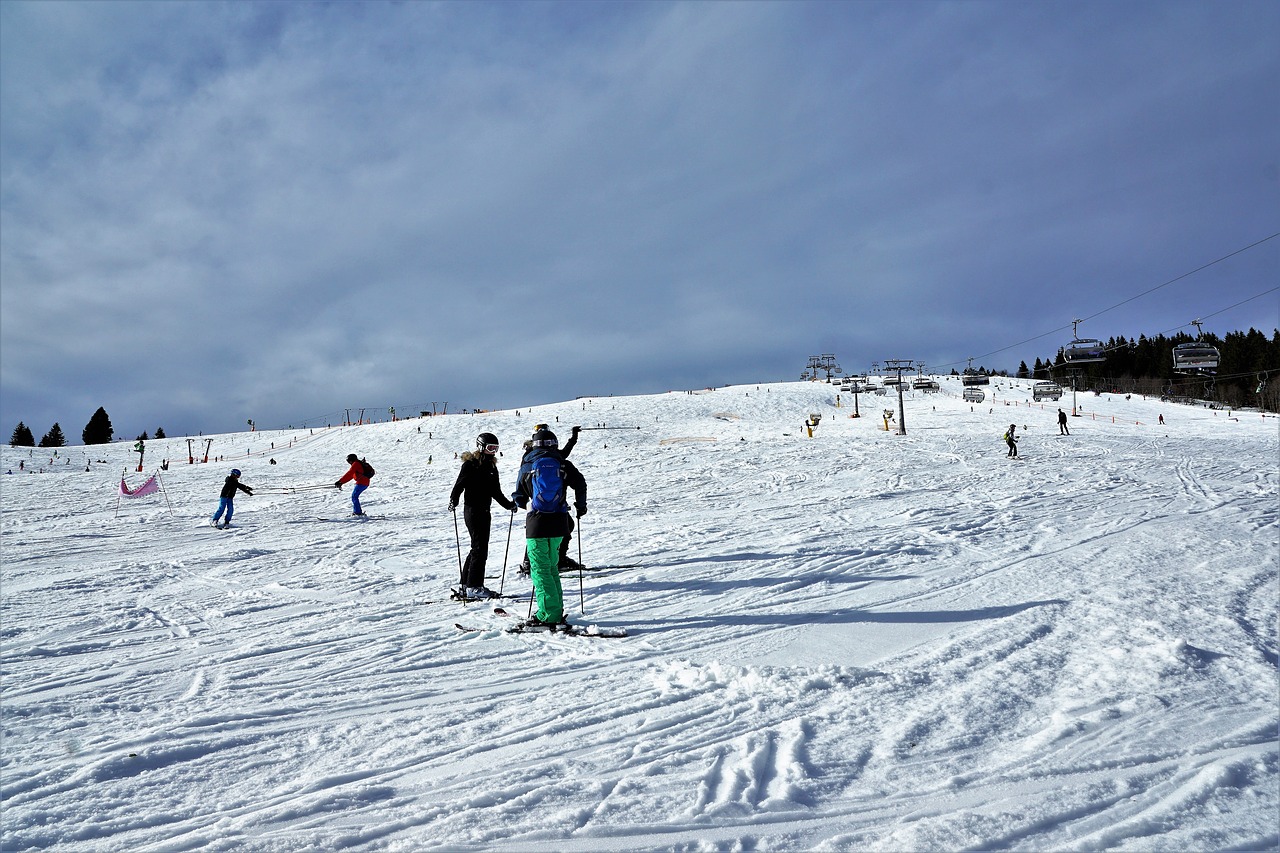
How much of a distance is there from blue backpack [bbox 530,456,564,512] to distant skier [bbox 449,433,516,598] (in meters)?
1.60

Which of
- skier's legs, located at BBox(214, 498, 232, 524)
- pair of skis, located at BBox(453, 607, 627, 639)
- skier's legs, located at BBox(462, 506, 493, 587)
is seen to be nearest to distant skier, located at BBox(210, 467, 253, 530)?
skier's legs, located at BBox(214, 498, 232, 524)

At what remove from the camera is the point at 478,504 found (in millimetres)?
8000

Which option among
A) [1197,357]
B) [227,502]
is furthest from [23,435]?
[1197,357]

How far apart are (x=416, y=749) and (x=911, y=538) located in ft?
29.3

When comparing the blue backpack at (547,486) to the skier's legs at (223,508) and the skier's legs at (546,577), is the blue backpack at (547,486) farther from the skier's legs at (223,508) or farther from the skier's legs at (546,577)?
the skier's legs at (223,508)

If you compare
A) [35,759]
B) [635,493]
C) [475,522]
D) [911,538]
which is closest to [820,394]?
[635,493]

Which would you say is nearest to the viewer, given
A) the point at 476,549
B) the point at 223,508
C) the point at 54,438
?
the point at 476,549

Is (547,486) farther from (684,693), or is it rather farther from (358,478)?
(358,478)

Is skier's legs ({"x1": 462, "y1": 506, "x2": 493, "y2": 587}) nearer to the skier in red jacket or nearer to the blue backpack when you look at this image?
the blue backpack

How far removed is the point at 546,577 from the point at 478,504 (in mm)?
2187

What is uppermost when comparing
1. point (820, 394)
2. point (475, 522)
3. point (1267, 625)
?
point (820, 394)

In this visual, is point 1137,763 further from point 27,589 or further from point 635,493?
point 635,493

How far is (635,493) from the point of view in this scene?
64.2 ft

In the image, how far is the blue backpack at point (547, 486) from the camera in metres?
6.14
